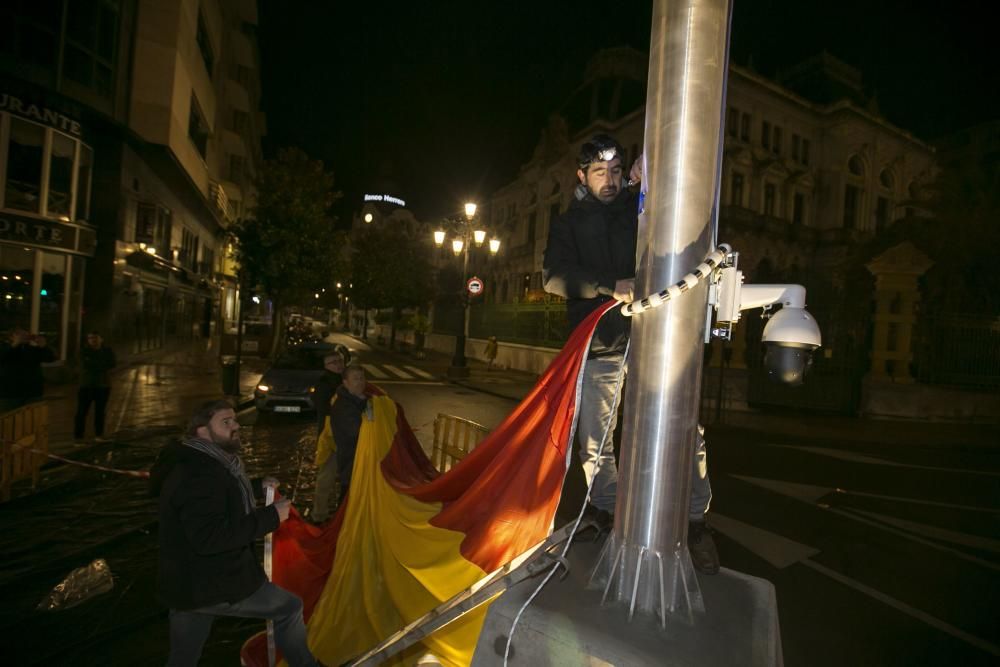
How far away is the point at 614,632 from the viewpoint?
5.11ft

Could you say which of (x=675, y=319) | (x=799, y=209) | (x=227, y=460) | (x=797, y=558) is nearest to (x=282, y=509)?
(x=227, y=460)

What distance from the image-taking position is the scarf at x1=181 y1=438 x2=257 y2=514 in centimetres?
295

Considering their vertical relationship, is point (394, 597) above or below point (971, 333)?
below

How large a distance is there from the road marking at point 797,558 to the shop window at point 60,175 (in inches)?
744

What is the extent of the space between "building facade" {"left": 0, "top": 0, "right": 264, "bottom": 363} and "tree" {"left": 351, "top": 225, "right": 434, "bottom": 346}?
Result: 1618 centimetres

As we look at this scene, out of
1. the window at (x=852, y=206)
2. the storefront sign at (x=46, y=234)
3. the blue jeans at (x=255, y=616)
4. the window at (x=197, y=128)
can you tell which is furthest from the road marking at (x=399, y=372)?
the window at (x=852, y=206)

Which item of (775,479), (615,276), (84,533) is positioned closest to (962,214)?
(775,479)

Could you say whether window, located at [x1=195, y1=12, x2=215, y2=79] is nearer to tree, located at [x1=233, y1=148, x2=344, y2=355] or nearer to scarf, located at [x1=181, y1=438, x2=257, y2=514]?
tree, located at [x1=233, y1=148, x2=344, y2=355]

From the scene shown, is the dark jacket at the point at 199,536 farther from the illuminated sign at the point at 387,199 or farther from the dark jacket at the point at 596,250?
the illuminated sign at the point at 387,199

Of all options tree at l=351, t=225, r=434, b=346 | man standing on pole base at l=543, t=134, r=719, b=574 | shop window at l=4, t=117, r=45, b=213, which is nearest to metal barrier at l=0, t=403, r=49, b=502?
man standing on pole base at l=543, t=134, r=719, b=574

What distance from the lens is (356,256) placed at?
42906mm

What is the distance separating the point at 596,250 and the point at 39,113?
1861 centimetres

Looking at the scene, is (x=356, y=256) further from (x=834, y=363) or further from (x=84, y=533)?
(x=84, y=533)

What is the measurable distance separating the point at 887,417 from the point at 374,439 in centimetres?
1638
